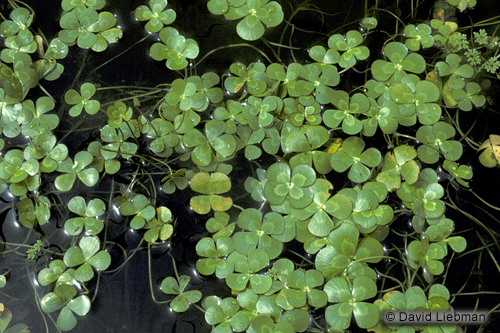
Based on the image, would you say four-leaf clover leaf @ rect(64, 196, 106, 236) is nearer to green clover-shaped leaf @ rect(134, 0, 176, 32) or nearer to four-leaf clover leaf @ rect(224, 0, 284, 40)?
green clover-shaped leaf @ rect(134, 0, 176, 32)

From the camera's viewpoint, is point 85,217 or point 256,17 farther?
point 256,17

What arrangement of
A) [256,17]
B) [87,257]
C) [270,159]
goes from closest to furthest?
[87,257]
[270,159]
[256,17]

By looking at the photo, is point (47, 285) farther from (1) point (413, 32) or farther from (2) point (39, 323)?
(1) point (413, 32)

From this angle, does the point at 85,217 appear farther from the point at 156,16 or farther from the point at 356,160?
the point at 356,160

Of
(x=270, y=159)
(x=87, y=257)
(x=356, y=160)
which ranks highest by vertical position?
(x=356, y=160)

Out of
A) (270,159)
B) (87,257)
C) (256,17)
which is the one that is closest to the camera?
(87,257)

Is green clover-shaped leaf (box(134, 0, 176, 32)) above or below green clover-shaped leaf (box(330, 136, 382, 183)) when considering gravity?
above

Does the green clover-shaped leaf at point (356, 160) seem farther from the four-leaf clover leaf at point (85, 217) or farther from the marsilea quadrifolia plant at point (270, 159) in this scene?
the four-leaf clover leaf at point (85, 217)

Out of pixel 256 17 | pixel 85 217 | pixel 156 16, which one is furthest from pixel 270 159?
pixel 156 16

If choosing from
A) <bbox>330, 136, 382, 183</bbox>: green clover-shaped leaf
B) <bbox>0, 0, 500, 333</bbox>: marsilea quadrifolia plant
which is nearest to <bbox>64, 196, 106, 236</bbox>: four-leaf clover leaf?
<bbox>0, 0, 500, 333</bbox>: marsilea quadrifolia plant
